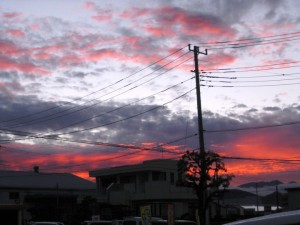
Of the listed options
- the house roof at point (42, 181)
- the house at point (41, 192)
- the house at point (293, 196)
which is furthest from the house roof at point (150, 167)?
the house at point (293, 196)

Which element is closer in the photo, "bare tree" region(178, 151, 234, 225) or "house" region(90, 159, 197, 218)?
"bare tree" region(178, 151, 234, 225)

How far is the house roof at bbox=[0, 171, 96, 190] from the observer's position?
5550 cm

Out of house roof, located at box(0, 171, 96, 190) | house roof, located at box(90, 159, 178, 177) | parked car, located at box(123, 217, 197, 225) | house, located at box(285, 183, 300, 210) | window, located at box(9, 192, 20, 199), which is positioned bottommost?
parked car, located at box(123, 217, 197, 225)

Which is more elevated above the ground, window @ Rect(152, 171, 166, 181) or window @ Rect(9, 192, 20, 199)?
window @ Rect(152, 171, 166, 181)

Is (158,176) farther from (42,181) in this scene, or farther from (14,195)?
(14,195)

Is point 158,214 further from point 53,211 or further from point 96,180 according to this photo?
point 96,180

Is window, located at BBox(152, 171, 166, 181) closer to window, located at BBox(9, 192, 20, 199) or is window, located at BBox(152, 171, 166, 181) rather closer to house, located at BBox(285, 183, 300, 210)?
window, located at BBox(9, 192, 20, 199)

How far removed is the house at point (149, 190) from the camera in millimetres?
51312

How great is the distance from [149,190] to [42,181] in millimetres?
13990

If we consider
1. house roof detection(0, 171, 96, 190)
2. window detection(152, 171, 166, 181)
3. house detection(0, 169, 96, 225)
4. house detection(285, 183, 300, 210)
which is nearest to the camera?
house detection(285, 183, 300, 210)

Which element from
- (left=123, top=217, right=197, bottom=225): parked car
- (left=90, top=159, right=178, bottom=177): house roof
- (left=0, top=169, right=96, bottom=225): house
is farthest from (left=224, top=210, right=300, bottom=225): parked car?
(left=90, top=159, right=178, bottom=177): house roof

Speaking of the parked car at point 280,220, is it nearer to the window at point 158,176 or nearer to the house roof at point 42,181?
the house roof at point 42,181

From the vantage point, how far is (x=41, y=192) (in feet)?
183

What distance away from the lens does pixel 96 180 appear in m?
63.5
